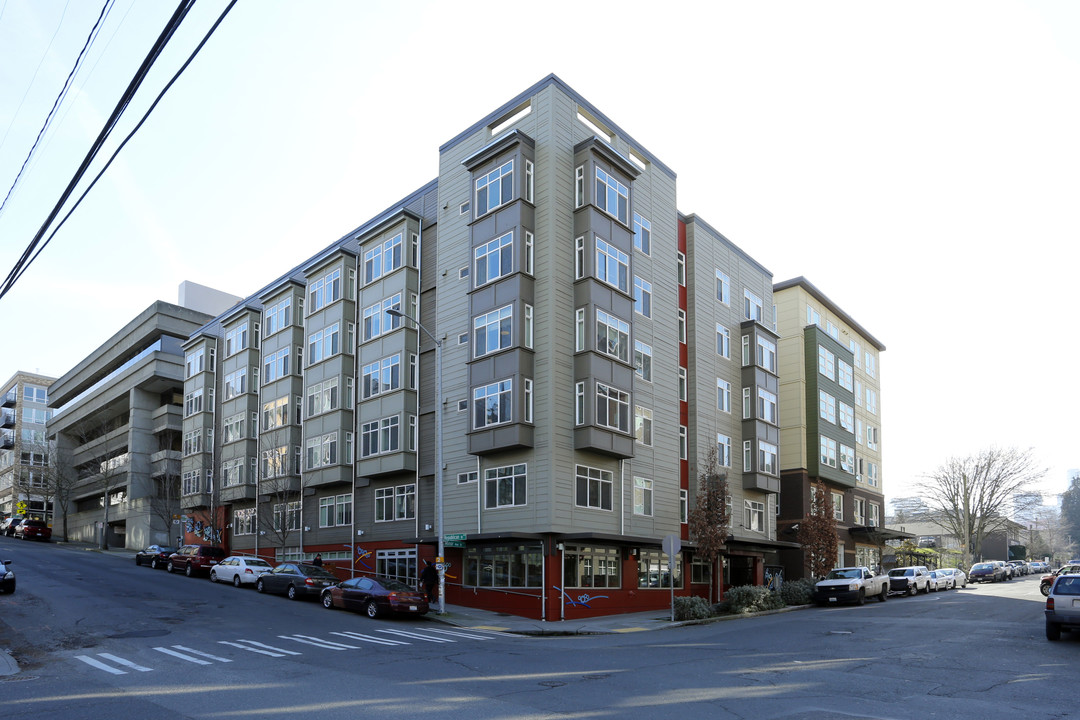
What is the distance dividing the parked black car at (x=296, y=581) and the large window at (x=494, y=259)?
12.7 m

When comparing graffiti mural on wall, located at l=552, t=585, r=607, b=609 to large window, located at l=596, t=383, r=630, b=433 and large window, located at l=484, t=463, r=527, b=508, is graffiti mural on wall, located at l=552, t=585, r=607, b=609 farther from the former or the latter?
large window, located at l=596, t=383, r=630, b=433

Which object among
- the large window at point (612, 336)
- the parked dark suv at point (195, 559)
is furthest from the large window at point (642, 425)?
the parked dark suv at point (195, 559)

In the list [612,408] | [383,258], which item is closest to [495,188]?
[383,258]

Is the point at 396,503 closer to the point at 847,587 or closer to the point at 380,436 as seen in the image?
the point at 380,436

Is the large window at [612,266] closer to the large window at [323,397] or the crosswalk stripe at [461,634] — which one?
the crosswalk stripe at [461,634]

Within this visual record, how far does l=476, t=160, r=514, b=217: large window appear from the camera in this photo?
111ft

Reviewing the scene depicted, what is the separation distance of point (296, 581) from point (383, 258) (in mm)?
15375

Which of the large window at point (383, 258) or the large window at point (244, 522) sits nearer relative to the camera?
the large window at point (383, 258)

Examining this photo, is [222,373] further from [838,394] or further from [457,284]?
[838,394]

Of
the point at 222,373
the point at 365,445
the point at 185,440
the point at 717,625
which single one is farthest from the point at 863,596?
the point at 185,440

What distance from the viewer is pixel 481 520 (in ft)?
107

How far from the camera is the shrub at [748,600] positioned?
105 feet

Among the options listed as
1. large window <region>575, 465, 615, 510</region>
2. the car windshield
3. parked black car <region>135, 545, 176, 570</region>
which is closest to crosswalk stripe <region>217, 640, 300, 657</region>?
large window <region>575, 465, 615, 510</region>

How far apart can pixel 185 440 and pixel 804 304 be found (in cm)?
4098
